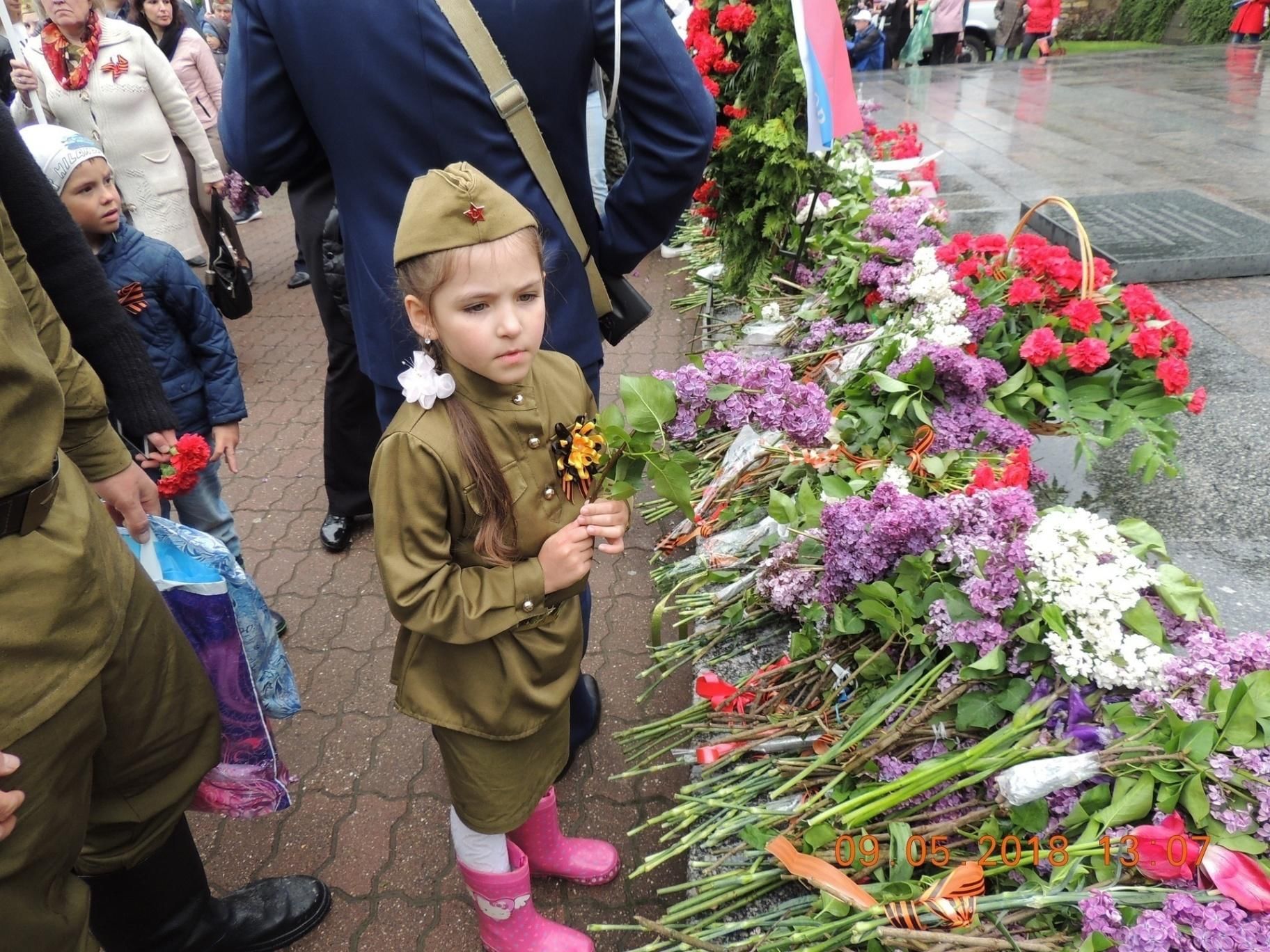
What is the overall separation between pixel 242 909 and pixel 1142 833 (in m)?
1.85

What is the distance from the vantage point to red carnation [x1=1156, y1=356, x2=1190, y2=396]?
2064 mm

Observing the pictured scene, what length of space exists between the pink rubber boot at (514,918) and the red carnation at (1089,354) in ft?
6.23

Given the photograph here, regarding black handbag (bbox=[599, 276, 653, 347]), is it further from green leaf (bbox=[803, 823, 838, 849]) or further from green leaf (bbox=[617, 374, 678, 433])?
green leaf (bbox=[803, 823, 838, 849])

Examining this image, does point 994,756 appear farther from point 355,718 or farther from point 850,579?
point 355,718

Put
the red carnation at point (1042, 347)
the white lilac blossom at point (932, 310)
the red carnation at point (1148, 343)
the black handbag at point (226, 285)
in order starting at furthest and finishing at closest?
the black handbag at point (226, 285) < the white lilac blossom at point (932, 310) < the red carnation at point (1042, 347) < the red carnation at point (1148, 343)

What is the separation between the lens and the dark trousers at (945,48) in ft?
43.5

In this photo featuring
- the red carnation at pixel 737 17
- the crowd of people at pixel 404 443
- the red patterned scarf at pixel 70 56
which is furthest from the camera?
the red patterned scarf at pixel 70 56

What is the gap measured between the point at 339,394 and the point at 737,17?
97.9 inches

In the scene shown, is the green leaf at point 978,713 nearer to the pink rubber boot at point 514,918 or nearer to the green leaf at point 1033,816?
the green leaf at point 1033,816

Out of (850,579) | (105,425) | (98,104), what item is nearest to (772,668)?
(850,579)

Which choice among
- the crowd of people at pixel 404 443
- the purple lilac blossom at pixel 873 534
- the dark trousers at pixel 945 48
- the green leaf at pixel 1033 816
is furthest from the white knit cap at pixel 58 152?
the dark trousers at pixel 945 48

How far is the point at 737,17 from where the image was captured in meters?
3.73

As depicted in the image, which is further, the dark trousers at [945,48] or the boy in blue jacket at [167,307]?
the dark trousers at [945,48]

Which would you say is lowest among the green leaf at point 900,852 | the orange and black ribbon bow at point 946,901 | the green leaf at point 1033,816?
the green leaf at point 900,852
